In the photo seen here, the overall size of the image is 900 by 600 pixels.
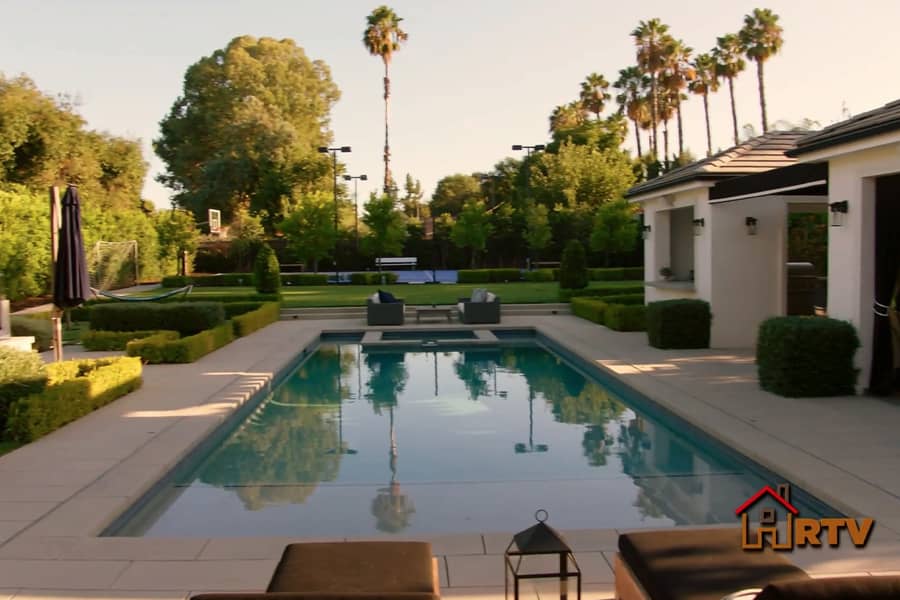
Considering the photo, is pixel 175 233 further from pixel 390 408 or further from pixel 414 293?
pixel 390 408

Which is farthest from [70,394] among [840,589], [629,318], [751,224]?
[629,318]

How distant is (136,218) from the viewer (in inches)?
1371

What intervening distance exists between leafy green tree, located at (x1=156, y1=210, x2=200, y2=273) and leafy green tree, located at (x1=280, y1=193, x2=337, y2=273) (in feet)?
14.7

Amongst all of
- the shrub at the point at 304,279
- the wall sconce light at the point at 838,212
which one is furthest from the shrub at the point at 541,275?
the wall sconce light at the point at 838,212

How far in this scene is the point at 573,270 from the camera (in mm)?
25188

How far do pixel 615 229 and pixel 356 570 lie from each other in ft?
113

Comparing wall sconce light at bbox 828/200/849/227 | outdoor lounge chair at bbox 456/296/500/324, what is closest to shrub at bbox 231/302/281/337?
outdoor lounge chair at bbox 456/296/500/324

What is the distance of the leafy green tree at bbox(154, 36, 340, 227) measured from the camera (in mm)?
50281

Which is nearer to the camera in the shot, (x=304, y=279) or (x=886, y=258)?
(x=886, y=258)

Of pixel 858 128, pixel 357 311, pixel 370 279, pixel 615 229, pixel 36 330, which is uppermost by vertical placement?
pixel 615 229

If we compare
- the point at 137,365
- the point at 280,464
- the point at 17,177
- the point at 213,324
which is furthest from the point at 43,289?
the point at 280,464

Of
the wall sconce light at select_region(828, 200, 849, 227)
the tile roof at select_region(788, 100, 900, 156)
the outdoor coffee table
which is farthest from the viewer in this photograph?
the outdoor coffee table

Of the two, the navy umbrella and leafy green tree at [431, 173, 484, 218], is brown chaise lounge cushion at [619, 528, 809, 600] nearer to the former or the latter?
the navy umbrella

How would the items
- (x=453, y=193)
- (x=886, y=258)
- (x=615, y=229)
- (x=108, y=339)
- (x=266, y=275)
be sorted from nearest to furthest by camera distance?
(x=886, y=258) → (x=108, y=339) → (x=266, y=275) → (x=615, y=229) → (x=453, y=193)
